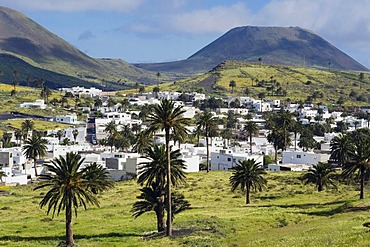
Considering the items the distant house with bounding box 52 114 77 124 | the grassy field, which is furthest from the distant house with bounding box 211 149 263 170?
the distant house with bounding box 52 114 77 124

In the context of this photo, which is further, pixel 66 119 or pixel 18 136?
pixel 66 119

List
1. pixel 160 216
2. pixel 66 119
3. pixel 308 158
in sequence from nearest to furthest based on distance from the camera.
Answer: pixel 160 216, pixel 308 158, pixel 66 119

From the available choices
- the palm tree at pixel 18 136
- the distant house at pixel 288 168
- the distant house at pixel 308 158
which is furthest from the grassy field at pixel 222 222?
the palm tree at pixel 18 136

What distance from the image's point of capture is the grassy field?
37.8 m

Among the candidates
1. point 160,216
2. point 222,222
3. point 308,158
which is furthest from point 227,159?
point 160,216

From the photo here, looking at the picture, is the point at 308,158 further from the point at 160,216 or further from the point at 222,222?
the point at 160,216

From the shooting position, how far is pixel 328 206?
54.8 meters

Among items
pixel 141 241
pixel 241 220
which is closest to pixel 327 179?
pixel 241 220

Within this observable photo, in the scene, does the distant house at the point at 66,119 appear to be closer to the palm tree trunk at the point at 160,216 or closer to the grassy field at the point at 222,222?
the grassy field at the point at 222,222

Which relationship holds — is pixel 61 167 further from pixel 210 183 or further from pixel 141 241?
pixel 210 183

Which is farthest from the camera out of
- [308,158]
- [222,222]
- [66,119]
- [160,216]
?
[66,119]

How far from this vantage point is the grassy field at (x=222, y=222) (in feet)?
124

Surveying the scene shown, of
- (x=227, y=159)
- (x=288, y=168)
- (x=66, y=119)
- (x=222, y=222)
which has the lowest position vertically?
(x=222, y=222)

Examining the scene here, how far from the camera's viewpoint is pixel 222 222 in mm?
46062
